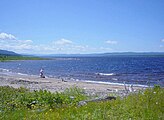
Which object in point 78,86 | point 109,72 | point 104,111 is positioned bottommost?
point 109,72

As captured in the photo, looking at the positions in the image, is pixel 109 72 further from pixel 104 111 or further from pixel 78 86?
pixel 104 111

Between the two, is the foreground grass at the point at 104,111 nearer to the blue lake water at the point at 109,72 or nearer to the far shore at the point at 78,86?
the blue lake water at the point at 109,72

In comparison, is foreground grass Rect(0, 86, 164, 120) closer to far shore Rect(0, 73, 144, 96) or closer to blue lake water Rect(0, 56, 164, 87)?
blue lake water Rect(0, 56, 164, 87)

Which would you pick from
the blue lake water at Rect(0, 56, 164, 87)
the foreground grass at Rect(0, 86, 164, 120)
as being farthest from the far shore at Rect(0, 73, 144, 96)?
the foreground grass at Rect(0, 86, 164, 120)

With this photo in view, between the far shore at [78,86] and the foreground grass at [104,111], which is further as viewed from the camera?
the far shore at [78,86]

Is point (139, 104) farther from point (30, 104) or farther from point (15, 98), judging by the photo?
point (15, 98)

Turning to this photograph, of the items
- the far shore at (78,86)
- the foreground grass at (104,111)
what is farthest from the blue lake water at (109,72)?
the far shore at (78,86)

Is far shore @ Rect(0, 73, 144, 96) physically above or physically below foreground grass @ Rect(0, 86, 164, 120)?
below

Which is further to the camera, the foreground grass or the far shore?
the far shore

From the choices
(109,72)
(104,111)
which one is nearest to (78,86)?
(104,111)

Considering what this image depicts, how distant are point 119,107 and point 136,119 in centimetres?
168

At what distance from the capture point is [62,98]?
514 inches

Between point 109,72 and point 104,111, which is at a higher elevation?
point 104,111

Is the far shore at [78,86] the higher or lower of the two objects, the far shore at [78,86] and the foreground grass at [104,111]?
the lower
